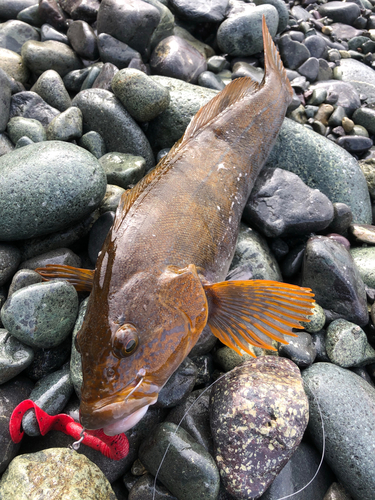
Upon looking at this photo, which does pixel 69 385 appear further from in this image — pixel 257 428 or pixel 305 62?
pixel 305 62

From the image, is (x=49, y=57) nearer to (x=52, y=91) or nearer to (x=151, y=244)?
(x=52, y=91)

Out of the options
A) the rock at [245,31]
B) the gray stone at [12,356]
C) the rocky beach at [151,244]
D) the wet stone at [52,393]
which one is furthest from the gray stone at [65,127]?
the rock at [245,31]

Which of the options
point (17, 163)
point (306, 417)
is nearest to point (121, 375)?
point (306, 417)

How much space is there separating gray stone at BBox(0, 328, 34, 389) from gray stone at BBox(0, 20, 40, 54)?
5.29 meters

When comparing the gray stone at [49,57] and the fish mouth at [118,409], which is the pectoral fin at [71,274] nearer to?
the fish mouth at [118,409]

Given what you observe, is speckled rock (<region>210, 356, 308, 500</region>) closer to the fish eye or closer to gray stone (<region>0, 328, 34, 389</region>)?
the fish eye

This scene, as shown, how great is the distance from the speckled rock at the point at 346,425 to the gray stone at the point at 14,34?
6774 mm

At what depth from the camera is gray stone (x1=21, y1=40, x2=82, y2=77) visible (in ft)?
18.9

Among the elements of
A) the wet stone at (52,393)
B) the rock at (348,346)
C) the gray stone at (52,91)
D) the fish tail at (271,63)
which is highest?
the fish tail at (271,63)

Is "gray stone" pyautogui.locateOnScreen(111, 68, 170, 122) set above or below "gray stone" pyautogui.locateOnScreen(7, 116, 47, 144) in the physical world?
above

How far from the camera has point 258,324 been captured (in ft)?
10.5

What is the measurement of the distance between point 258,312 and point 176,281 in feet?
2.82

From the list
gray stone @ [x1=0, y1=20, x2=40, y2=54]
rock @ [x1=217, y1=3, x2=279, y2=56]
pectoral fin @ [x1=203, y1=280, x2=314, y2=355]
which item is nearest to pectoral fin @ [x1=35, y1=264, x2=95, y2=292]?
pectoral fin @ [x1=203, y1=280, x2=314, y2=355]

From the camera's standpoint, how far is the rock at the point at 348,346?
148 inches
